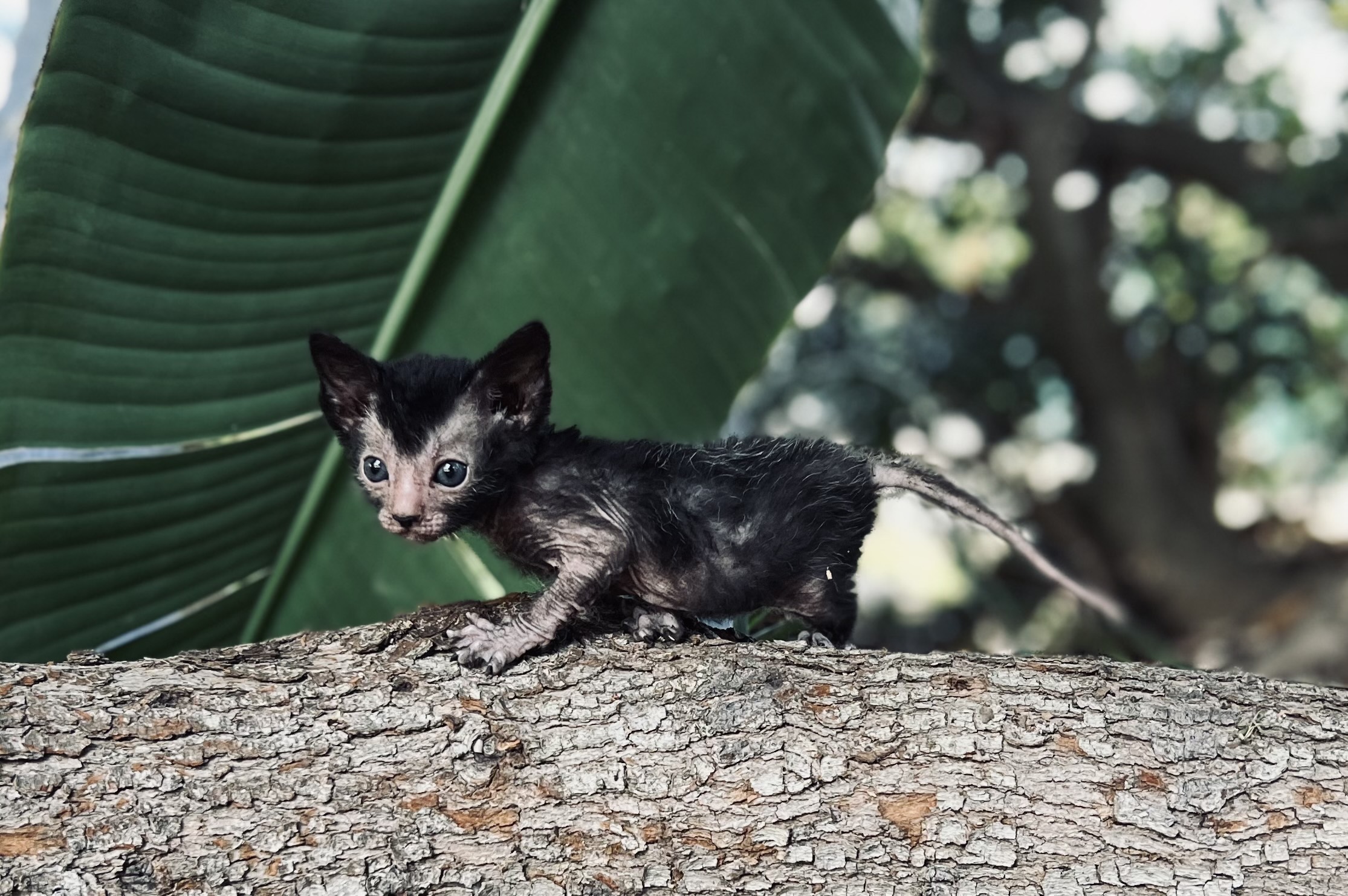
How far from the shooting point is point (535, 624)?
2316 mm

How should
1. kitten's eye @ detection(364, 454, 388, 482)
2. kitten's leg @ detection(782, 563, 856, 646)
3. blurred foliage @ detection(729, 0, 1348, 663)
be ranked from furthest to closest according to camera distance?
blurred foliage @ detection(729, 0, 1348, 663)
kitten's leg @ detection(782, 563, 856, 646)
kitten's eye @ detection(364, 454, 388, 482)

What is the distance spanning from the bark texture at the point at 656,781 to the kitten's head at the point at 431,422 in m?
0.33

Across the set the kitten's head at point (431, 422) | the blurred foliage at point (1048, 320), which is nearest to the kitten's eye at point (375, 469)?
the kitten's head at point (431, 422)

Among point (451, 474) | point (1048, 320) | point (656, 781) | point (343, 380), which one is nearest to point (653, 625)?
point (656, 781)

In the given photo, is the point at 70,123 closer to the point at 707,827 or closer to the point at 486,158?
the point at 486,158

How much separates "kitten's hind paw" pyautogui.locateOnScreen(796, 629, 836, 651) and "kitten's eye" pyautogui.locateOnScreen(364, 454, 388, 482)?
3.26 feet

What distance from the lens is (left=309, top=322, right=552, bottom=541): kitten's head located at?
2.27 meters

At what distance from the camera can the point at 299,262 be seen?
2953 millimetres

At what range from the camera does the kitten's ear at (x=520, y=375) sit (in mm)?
2223

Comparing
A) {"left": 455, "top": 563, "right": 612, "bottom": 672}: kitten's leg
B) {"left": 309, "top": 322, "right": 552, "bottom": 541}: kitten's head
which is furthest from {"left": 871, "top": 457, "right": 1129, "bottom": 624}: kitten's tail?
{"left": 309, "top": 322, "right": 552, "bottom": 541}: kitten's head

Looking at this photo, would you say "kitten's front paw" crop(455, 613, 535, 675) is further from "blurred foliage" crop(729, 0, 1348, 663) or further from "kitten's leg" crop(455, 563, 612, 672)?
"blurred foliage" crop(729, 0, 1348, 663)

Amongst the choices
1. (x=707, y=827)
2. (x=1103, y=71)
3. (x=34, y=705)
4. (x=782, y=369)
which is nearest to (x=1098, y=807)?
(x=707, y=827)

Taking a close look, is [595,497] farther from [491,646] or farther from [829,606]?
[829,606]

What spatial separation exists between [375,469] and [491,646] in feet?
1.42
